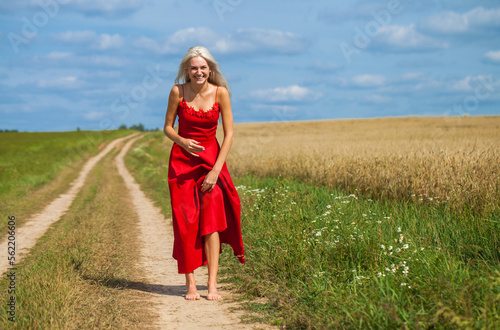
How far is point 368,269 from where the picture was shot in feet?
16.1

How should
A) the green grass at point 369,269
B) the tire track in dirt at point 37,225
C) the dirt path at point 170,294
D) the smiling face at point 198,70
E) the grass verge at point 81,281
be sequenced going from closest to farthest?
the green grass at point 369,269, the grass verge at point 81,281, the dirt path at point 170,294, the smiling face at point 198,70, the tire track in dirt at point 37,225

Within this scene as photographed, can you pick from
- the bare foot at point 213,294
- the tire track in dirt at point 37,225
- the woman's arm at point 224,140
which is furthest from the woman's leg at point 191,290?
the tire track in dirt at point 37,225

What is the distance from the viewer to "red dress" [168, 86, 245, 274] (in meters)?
5.18

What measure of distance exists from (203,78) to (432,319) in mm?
3332

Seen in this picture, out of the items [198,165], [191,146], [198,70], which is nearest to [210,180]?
[198,165]

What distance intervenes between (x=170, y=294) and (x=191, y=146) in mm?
1823

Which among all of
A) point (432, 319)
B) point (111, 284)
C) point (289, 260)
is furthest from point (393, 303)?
point (111, 284)

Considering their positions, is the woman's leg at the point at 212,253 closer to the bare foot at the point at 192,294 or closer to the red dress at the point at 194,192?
the red dress at the point at 194,192

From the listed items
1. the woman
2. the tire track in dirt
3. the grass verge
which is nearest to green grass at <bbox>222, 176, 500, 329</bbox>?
the woman

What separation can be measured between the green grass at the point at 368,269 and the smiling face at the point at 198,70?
2.35m

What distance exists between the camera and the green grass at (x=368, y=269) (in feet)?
11.6

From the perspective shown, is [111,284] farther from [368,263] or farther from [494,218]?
[494,218]

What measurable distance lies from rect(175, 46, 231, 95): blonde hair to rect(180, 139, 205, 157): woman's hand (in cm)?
77

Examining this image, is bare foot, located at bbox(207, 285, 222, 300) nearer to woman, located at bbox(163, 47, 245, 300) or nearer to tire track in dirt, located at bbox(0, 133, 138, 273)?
woman, located at bbox(163, 47, 245, 300)
